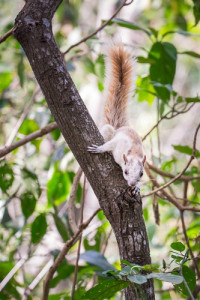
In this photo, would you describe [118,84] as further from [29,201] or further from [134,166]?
[29,201]

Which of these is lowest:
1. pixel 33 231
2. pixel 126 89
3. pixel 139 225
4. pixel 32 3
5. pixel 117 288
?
pixel 117 288

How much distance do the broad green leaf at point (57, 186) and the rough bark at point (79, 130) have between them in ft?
2.76

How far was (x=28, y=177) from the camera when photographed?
182 centimetres

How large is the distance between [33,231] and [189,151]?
787 mm

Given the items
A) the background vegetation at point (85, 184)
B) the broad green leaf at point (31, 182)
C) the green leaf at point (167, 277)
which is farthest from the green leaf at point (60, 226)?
the green leaf at point (167, 277)

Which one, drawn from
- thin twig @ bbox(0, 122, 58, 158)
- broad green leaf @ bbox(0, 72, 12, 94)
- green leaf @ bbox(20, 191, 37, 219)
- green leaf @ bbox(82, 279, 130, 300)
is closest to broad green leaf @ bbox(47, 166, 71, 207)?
green leaf @ bbox(20, 191, 37, 219)

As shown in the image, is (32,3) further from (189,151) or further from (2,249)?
(2,249)

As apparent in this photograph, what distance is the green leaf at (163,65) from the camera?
5.84 ft

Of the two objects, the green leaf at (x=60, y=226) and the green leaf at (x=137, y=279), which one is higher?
the green leaf at (x=60, y=226)

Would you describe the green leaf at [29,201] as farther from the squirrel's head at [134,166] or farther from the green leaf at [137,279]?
the green leaf at [137,279]

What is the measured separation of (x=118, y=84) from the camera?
195 centimetres

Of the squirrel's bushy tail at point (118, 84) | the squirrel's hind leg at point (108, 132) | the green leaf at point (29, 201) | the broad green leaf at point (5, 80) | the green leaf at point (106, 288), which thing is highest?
the broad green leaf at point (5, 80)

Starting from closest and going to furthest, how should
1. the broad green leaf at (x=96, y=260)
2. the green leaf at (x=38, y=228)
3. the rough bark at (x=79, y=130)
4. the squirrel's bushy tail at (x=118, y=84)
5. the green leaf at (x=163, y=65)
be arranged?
the rough bark at (x=79, y=130), the broad green leaf at (x=96, y=260), the green leaf at (x=38, y=228), the green leaf at (x=163, y=65), the squirrel's bushy tail at (x=118, y=84)

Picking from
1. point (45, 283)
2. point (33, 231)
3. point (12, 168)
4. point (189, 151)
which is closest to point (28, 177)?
point (12, 168)
